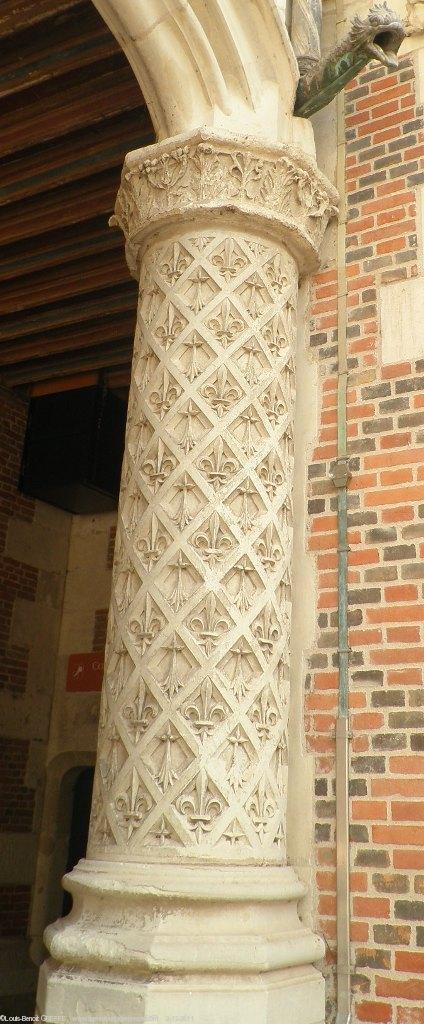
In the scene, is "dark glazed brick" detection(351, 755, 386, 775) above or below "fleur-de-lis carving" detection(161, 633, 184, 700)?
below

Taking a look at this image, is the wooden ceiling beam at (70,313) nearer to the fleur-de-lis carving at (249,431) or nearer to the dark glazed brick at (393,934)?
the fleur-de-lis carving at (249,431)

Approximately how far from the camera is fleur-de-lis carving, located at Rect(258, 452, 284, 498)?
2.69 metres

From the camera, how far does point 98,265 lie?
18.8ft

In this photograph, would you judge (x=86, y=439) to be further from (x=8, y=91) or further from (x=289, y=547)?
(x=289, y=547)

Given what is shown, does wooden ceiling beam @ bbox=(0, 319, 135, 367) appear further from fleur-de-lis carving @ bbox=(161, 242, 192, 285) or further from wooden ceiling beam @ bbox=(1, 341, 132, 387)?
fleur-de-lis carving @ bbox=(161, 242, 192, 285)

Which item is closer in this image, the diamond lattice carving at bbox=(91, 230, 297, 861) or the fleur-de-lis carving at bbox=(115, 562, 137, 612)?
the diamond lattice carving at bbox=(91, 230, 297, 861)

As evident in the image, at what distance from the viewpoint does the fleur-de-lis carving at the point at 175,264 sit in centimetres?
286

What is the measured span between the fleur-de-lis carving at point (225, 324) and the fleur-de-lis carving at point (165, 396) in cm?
20

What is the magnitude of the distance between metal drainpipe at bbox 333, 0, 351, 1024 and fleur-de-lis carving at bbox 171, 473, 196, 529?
526 mm

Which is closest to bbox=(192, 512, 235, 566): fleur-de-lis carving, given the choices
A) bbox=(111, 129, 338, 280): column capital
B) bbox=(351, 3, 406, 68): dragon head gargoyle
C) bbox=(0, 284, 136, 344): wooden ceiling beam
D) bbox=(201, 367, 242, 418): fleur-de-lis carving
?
bbox=(201, 367, 242, 418): fleur-de-lis carving

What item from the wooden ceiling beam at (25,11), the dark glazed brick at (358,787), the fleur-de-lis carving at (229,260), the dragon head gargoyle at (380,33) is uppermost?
the wooden ceiling beam at (25,11)

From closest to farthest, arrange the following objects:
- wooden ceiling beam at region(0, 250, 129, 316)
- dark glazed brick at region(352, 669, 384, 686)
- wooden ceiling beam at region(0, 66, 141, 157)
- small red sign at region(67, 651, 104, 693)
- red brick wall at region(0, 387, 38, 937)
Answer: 1. dark glazed brick at region(352, 669, 384, 686)
2. wooden ceiling beam at region(0, 66, 141, 157)
3. wooden ceiling beam at region(0, 250, 129, 316)
4. red brick wall at region(0, 387, 38, 937)
5. small red sign at region(67, 651, 104, 693)

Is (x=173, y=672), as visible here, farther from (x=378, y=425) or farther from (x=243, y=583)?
(x=378, y=425)

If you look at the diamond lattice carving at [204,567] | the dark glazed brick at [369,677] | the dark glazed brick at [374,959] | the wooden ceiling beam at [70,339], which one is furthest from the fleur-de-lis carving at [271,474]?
the wooden ceiling beam at [70,339]
